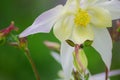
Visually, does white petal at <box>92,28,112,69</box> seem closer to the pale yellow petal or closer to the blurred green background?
the pale yellow petal

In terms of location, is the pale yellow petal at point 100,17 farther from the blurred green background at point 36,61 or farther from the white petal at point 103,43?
the blurred green background at point 36,61

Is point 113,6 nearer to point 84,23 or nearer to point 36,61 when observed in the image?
point 84,23

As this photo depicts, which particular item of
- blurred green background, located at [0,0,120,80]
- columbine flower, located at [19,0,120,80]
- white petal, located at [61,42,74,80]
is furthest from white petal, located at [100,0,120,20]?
blurred green background, located at [0,0,120,80]

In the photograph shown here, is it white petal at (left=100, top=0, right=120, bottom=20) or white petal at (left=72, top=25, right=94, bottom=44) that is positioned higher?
white petal at (left=100, top=0, right=120, bottom=20)

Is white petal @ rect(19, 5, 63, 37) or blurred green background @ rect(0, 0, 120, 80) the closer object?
white petal @ rect(19, 5, 63, 37)

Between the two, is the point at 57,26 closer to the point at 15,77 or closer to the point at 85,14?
the point at 85,14

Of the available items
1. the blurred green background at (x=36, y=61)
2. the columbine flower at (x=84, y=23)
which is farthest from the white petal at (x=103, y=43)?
the blurred green background at (x=36, y=61)
